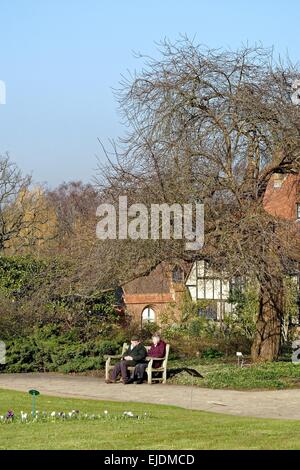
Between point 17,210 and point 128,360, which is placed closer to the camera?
point 128,360

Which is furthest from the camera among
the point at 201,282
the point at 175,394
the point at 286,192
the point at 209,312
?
the point at 209,312

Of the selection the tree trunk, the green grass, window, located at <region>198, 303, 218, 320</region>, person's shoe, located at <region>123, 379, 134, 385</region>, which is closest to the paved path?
person's shoe, located at <region>123, 379, 134, 385</region>

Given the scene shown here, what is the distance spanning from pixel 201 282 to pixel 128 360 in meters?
12.5

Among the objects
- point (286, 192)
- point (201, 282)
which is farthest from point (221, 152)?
point (201, 282)

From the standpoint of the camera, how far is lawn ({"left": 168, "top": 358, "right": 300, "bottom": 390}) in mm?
20047

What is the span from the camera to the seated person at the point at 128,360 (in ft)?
69.5

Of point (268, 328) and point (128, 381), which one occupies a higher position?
point (268, 328)

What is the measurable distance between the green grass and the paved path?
7.02 ft

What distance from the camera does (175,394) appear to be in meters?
19.1

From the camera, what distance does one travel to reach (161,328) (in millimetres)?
31094

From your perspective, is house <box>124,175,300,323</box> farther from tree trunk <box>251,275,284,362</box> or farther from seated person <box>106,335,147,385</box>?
seated person <box>106,335,147,385</box>

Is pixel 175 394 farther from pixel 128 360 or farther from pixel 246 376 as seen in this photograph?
pixel 128 360

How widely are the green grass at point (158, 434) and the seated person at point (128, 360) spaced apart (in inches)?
250
